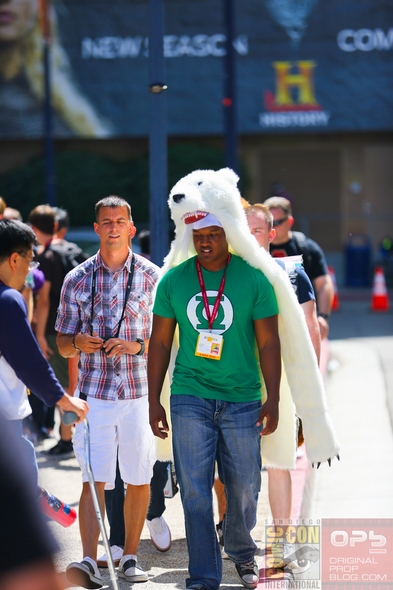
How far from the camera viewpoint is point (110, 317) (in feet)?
16.5

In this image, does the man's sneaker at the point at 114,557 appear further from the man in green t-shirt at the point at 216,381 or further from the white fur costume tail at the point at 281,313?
the white fur costume tail at the point at 281,313

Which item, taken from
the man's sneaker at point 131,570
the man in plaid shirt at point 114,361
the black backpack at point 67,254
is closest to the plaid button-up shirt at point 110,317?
the man in plaid shirt at point 114,361

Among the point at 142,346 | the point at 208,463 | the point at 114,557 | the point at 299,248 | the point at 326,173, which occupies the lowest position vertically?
the point at 114,557

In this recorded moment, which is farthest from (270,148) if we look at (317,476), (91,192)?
(317,476)

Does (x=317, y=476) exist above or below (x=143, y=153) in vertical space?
below

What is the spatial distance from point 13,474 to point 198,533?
2.96m

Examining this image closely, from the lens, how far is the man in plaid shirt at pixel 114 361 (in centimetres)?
489

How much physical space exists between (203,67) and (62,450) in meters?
20.6

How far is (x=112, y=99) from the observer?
27.3 m

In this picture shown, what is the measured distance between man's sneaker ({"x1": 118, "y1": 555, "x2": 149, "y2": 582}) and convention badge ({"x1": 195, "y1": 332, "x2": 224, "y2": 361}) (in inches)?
50.8

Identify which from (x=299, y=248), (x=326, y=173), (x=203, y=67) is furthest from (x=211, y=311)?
(x=326, y=173)

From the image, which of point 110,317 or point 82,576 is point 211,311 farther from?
point 82,576

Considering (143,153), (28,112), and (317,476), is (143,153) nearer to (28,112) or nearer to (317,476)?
(28,112)

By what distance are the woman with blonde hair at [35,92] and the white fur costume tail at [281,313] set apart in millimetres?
23338
